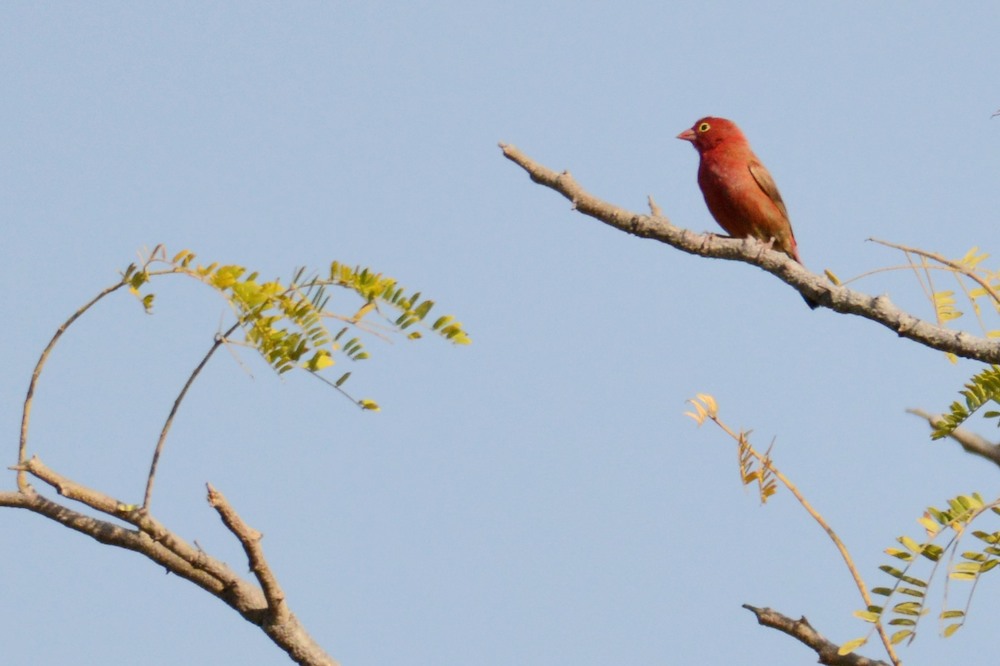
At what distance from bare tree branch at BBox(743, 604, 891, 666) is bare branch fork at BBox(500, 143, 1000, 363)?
1056 mm

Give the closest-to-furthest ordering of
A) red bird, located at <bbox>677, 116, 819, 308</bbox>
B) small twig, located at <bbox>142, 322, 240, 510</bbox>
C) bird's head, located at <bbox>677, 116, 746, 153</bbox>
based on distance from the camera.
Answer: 1. small twig, located at <bbox>142, 322, 240, 510</bbox>
2. red bird, located at <bbox>677, 116, 819, 308</bbox>
3. bird's head, located at <bbox>677, 116, 746, 153</bbox>

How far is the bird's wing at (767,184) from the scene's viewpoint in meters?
8.37

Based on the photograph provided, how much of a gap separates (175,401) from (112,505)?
0.43 meters

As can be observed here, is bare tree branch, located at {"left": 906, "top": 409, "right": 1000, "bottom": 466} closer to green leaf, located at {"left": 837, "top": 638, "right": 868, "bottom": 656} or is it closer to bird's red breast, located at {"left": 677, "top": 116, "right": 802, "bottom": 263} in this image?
green leaf, located at {"left": 837, "top": 638, "right": 868, "bottom": 656}

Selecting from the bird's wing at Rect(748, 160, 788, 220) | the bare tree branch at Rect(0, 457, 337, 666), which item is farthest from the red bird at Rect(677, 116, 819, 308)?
the bare tree branch at Rect(0, 457, 337, 666)

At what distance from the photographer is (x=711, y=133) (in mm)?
9031

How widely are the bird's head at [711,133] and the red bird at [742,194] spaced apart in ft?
0.03

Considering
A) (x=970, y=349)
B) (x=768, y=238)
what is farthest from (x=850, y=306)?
(x=768, y=238)

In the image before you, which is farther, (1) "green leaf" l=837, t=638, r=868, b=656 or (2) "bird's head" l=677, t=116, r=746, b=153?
(2) "bird's head" l=677, t=116, r=746, b=153

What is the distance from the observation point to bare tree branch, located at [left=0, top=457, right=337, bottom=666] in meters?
3.56

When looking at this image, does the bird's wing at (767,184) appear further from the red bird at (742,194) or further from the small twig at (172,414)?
the small twig at (172,414)

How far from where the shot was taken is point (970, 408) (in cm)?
395

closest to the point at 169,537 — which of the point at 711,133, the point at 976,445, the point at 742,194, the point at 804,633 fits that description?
the point at 804,633

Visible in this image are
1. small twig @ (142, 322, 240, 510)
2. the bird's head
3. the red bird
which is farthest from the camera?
the bird's head
